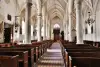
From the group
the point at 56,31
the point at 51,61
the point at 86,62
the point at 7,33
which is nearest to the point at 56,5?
the point at 56,31

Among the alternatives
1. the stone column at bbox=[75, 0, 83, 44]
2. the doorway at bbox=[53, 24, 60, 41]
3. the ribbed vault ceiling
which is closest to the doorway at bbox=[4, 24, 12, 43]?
the stone column at bbox=[75, 0, 83, 44]

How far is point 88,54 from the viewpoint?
541 cm

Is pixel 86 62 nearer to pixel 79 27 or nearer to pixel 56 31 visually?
pixel 79 27

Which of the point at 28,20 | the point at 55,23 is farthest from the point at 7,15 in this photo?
the point at 55,23

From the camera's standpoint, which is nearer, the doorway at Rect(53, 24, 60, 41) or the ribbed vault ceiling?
the ribbed vault ceiling

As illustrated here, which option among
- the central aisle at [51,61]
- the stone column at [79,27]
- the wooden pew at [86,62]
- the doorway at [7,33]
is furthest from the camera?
the doorway at [7,33]

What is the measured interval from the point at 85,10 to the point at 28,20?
62.1ft

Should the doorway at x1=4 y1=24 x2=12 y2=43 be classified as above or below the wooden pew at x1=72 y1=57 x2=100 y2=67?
above

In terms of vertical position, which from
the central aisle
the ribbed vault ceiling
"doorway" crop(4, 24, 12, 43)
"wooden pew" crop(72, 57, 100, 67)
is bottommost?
the central aisle

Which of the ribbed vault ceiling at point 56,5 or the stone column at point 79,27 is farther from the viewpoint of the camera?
the ribbed vault ceiling at point 56,5

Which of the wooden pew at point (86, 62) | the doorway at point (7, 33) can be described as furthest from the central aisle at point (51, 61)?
the doorway at point (7, 33)

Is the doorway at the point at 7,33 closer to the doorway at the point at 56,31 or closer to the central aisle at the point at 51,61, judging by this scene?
the central aisle at the point at 51,61

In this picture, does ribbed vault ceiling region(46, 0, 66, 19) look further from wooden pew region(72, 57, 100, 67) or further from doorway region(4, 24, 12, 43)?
wooden pew region(72, 57, 100, 67)

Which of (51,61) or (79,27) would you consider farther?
(79,27)
